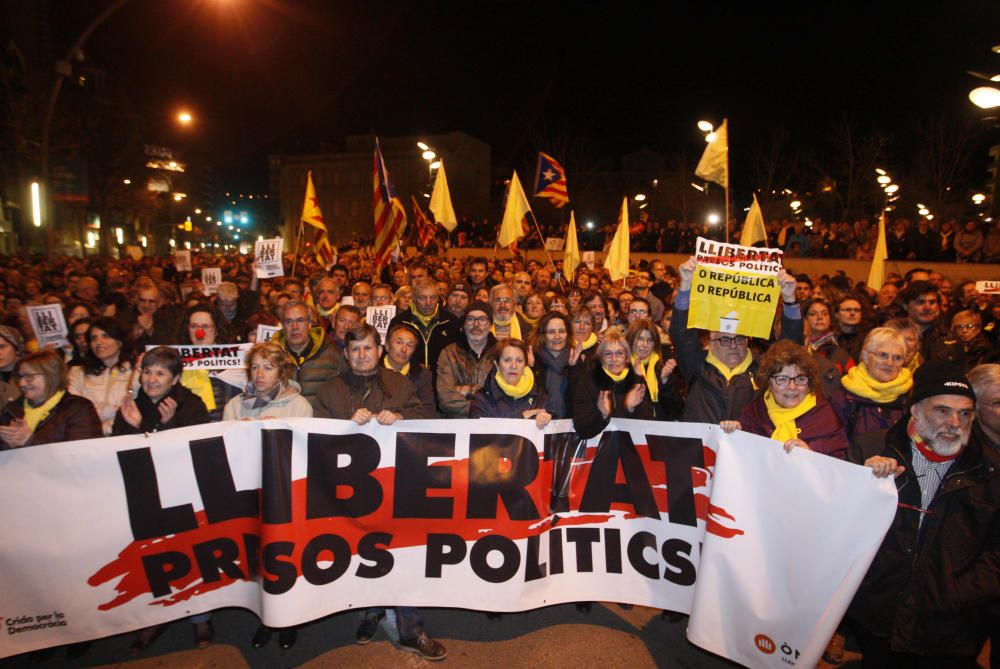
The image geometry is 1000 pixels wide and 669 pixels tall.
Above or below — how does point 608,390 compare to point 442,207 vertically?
below

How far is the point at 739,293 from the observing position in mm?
4102

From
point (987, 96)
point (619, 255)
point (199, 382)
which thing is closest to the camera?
point (199, 382)

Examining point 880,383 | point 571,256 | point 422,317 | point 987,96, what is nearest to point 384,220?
point 422,317

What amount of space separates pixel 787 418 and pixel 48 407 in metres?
4.39

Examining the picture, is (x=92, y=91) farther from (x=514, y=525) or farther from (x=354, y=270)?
(x=514, y=525)

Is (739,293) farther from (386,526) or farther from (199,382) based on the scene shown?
(199,382)

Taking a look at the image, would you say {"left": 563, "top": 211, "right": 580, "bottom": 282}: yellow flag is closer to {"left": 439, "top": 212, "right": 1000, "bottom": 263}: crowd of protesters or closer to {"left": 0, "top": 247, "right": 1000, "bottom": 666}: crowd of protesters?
{"left": 0, "top": 247, "right": 1000, "bottom": 666}: crowd of protesters

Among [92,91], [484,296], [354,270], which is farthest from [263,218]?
[484,296]

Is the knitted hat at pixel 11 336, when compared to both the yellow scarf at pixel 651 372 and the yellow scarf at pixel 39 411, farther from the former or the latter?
the yellow scarf at pixel 651 372

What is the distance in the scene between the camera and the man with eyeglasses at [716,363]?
397 centimetres

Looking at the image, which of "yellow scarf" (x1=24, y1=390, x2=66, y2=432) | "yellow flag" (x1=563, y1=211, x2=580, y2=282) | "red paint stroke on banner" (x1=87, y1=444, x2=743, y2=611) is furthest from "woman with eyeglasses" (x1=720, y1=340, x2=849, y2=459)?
"yellow flag" (x1=563, y1=211, x2=580, y2=282)

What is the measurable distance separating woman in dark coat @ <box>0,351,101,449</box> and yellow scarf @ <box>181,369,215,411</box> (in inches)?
38.8

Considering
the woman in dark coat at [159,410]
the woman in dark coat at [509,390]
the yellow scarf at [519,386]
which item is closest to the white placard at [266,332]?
the woman in dark coat at [159,410]

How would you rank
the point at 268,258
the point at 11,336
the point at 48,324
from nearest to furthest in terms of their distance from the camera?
1. the point at 11,336
2. the point at 48,324
3. the point at 268,258
